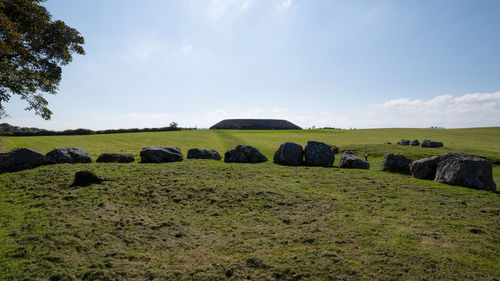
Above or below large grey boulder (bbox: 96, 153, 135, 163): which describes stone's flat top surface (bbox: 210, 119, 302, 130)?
above

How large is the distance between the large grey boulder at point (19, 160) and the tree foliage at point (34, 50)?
4.03 metres

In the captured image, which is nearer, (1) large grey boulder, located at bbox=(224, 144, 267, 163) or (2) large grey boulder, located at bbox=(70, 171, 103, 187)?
(2) large grey boulder, located at bbox=(70, 171, 103, 187)

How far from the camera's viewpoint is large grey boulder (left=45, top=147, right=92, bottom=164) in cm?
1322

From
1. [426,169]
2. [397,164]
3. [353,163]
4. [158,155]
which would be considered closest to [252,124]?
[353,163]

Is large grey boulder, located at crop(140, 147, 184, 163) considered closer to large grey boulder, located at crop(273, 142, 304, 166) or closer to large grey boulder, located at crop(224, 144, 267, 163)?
large grey boulder, located at crop(224, 144, 267, 163)

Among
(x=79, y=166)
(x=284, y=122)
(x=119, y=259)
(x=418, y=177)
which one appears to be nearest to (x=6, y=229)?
(x=119, y=259)

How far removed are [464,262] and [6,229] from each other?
967cm

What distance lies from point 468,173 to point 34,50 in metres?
23.9

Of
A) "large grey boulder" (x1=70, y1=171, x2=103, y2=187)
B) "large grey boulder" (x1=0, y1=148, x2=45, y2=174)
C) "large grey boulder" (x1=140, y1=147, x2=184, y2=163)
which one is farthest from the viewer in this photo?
"large grey boulder" (x1=140, y1=147, x2=184, y2=163)

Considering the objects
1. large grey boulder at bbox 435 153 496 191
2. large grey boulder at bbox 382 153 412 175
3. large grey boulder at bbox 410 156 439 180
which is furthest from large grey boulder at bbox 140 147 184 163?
large grey boulder at bbox 435 153 496 191

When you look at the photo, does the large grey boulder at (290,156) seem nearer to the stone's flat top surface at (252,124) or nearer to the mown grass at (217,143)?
the mown grass at (217,143)

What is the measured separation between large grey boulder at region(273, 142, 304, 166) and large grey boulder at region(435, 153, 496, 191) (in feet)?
23.6

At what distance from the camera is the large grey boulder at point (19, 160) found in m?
11.7

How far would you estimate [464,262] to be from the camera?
4.52 meters
